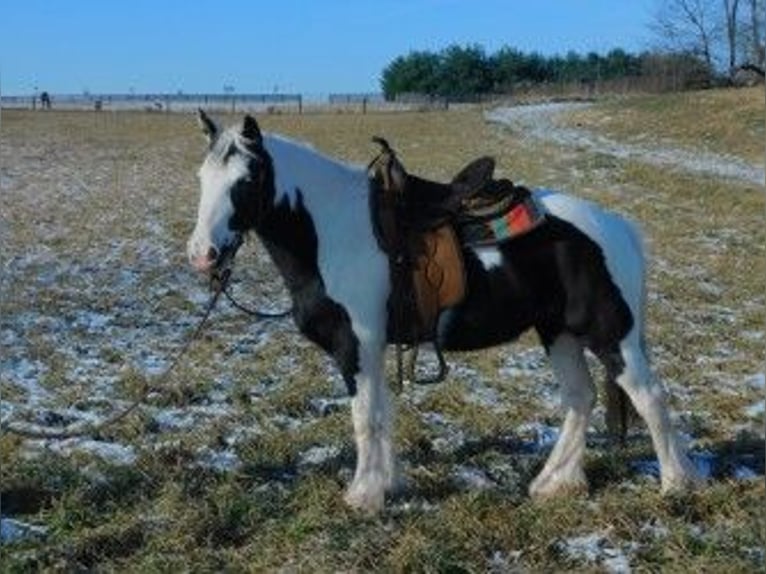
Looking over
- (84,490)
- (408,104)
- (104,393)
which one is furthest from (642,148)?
(408,104)

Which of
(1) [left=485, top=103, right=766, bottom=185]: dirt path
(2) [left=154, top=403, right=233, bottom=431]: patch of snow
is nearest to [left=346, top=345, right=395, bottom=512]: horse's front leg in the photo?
(2) [left=154, top=403, right=233, bottom=431]: patch of snow

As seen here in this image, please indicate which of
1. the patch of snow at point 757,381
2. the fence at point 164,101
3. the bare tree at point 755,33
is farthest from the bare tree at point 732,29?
the patch of snow at point 757,381

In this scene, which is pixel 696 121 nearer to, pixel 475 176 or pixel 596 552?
pixel 475 176

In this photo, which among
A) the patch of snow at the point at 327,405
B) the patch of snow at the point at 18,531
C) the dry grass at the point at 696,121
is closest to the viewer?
the patch of snow at the point at 18,531

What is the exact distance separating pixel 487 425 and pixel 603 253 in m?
1.73

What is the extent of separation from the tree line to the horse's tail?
7559cm

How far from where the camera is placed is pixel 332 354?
5.66 metres

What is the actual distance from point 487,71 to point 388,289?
85.8m

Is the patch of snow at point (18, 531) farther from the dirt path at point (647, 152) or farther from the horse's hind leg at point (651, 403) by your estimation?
the dirt path at point (647, 152)

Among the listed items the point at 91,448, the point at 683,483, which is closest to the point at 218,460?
the point at 91,448

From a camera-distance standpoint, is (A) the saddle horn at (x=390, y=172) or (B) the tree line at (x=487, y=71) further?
(B) the tree line at (x=487, y=71)

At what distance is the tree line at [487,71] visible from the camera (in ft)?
285

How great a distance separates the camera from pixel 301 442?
6574 millimetres

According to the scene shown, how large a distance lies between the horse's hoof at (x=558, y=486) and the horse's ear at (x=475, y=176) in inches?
59.6
